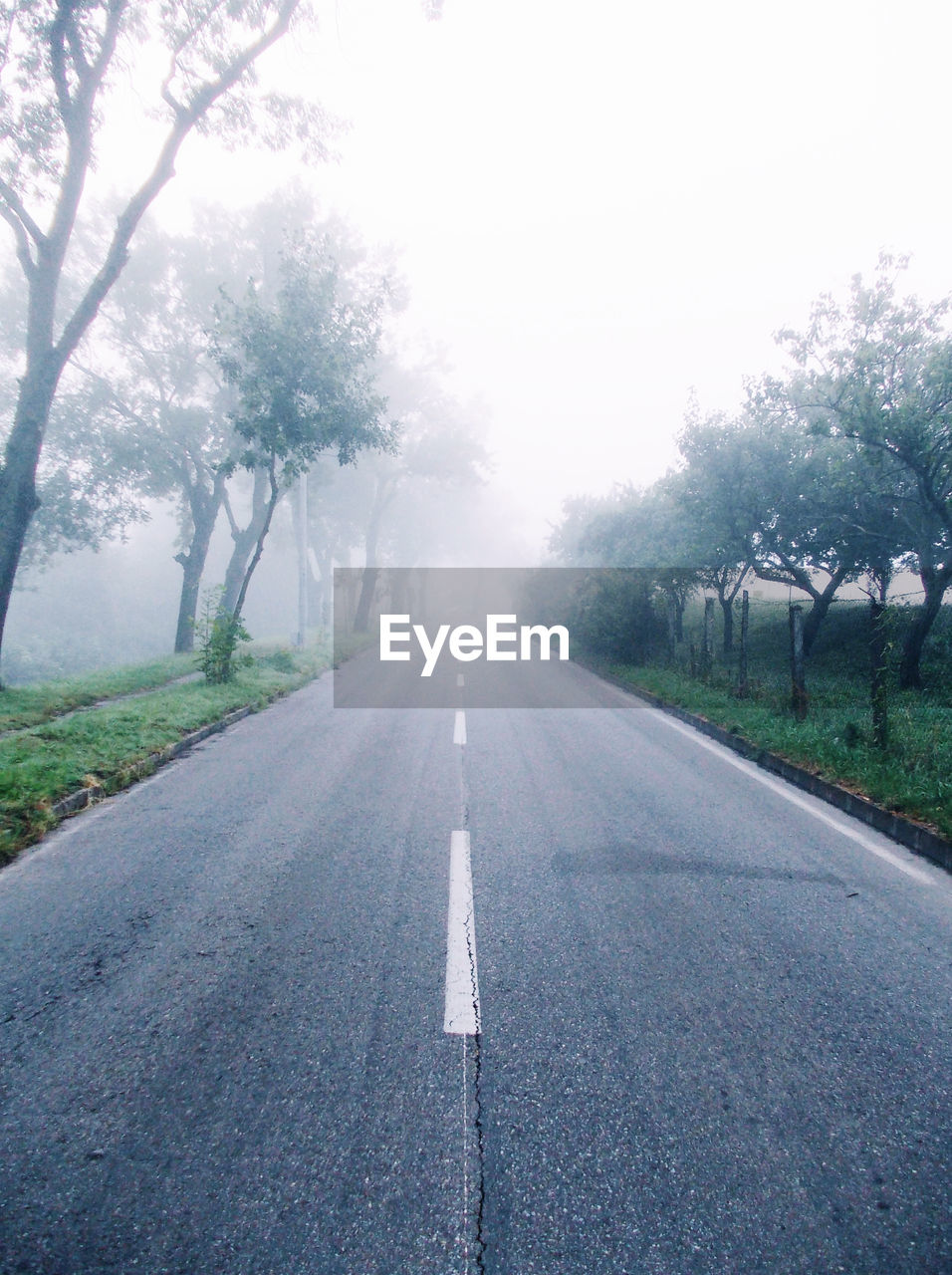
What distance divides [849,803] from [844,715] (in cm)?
380

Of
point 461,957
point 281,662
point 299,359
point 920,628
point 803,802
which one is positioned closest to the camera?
point 461,957

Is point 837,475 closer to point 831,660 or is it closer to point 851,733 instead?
point 831,660

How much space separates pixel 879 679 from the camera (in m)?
7.42

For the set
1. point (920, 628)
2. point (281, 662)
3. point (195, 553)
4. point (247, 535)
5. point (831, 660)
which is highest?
point (247, 535)

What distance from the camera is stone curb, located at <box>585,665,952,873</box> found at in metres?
4.94

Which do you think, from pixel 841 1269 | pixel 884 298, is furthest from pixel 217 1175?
pixel 884 298

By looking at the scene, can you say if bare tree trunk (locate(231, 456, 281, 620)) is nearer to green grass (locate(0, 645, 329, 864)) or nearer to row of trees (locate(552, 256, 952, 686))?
green grass (locate(0, 645, 329, 864))

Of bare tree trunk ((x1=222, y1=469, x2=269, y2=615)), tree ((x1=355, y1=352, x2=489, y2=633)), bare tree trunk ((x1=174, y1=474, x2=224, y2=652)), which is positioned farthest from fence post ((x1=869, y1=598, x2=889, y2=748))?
tree ((x1=355, y1=352, x2=489, y2=633))

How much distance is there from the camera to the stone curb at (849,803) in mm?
4941

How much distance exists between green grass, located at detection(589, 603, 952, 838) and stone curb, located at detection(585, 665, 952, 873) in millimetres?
91

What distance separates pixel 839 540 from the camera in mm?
16797

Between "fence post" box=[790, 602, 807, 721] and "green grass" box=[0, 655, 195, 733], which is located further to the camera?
"fence post" box=[790, 602, 807, 721]

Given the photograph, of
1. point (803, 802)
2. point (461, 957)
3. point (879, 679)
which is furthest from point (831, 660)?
point (461, 957)

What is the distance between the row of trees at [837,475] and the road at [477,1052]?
10.1 meters
